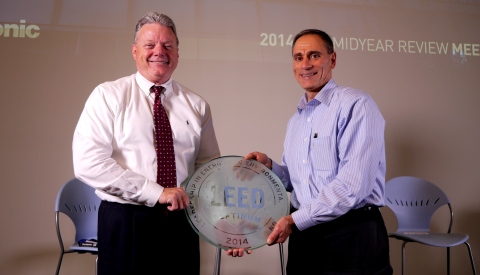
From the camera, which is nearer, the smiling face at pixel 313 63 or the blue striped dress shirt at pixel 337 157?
the blue striped dress shirt at pixel 337 157

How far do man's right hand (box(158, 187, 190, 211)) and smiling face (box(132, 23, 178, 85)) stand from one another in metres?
0.55

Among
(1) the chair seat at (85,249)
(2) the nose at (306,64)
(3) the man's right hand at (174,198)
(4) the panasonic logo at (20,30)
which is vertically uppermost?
(4) the panasonic logo at (20,30)

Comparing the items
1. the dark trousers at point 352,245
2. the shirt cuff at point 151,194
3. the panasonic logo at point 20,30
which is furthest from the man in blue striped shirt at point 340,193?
the panasonic logo at point 20,30

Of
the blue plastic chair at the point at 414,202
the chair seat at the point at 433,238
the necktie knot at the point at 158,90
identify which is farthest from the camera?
the blue plastic chair at the point at 414,202

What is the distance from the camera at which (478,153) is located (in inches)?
172

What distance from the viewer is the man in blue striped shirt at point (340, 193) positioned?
1.78 m

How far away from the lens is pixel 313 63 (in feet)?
6.78

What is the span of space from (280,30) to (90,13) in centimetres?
158

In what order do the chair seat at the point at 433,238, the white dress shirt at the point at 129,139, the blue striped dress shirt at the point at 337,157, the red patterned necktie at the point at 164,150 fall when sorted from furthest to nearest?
the chair seat at the point at 433,238, the red patterned necktie at the point at 164,150, the white dress shirt at the point at 129,139, the blue striped dress shirt at the point at 337,157

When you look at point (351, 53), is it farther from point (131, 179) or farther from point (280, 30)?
point (131, 179)

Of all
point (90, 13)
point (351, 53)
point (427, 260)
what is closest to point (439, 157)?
point (427, 260)

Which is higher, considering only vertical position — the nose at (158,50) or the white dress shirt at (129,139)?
the nose at (158,50)

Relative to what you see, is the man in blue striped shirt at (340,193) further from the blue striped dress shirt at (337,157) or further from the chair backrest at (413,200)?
the chair backrest at (413,200)

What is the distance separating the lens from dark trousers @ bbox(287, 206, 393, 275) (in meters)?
A: 1.81
